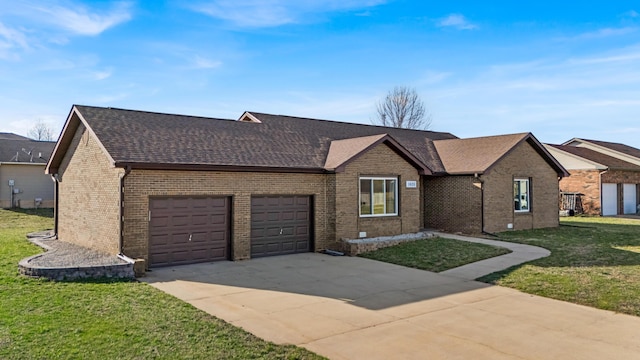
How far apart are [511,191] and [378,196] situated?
6.90 meters

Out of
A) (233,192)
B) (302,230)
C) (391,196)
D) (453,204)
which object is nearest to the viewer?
(233,192)

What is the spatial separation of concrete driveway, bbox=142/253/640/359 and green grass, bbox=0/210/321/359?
→ 0.53 metres

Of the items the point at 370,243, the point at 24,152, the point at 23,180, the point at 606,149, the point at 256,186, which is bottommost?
the point at 370,243

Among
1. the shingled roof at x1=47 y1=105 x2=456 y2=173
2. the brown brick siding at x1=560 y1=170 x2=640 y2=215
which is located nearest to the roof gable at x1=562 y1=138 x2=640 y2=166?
the brown brick siding at x1=560 y1=170 x2=640 y2=215

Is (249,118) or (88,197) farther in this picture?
(249,118)

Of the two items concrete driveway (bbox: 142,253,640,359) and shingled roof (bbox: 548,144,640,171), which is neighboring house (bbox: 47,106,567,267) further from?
shingled roof (bbox: 548,144,640,171)

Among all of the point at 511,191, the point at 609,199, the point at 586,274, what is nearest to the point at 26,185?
the point at 511,191

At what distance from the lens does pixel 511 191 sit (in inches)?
806

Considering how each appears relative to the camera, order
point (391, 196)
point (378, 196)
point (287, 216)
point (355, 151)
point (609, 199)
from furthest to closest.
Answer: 1. point (609, 199)
2. point (391, 196)
3. point (378, 196)
4. point (355, 151)
5. point (287, 216)

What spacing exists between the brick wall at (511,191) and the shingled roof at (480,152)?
296mm

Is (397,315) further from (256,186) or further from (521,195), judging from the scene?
(521,195)

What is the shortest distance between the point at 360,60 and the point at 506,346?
50.4ft

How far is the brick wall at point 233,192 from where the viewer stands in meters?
12.3

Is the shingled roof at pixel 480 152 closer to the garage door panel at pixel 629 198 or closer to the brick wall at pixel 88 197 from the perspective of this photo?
the brick wall at pixel 88 197
